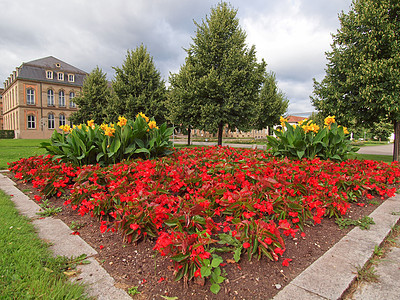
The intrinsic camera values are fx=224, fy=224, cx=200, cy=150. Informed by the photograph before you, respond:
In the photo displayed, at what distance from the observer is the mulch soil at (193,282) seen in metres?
1.54

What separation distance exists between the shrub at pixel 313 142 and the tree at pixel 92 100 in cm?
1627

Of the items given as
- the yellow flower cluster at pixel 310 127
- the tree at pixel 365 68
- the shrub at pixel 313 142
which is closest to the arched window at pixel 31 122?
the tree at pixel 365 68

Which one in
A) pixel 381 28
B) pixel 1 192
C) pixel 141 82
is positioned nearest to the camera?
pixel 1 192

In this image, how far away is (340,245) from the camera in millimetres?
2125

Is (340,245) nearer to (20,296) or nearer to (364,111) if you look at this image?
(20,296)

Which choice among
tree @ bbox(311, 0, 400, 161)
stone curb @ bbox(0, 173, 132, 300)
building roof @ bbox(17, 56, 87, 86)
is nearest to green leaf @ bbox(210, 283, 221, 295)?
stone curb @ bbox(0, 173, 132, 300)

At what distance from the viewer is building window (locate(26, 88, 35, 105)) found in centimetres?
3778

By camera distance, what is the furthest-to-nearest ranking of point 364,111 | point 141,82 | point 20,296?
point 141,82, point 364,111, point 20,296

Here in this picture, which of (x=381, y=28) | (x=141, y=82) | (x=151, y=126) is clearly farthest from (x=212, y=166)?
(x=141, y=82)

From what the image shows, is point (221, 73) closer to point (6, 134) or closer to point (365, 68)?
point (365, 68)

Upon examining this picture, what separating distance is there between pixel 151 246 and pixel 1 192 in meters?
3.36

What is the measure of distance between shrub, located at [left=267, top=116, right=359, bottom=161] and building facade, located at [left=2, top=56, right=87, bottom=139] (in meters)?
40.3

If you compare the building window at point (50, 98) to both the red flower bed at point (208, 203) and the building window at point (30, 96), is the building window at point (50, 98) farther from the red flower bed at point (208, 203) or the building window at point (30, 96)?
the red flower bed at point (208, 203)

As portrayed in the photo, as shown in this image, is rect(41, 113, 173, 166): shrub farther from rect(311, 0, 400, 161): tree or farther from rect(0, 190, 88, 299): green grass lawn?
rect(311, 0, 400, 161): tree
